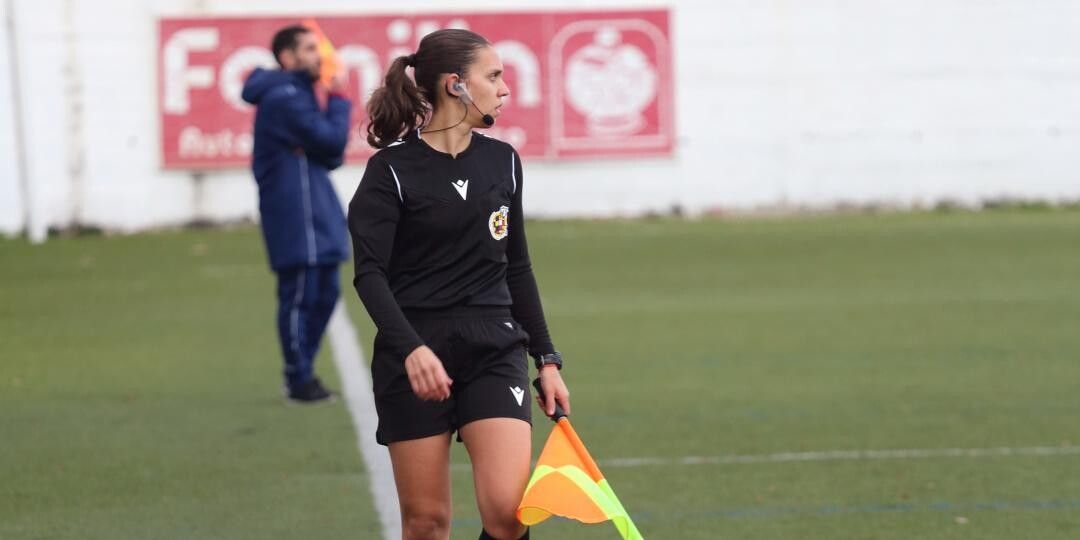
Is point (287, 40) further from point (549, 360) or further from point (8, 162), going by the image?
point (8, 162)

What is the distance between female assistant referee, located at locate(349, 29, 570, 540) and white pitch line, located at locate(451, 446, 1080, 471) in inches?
116

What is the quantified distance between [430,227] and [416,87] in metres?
0.39

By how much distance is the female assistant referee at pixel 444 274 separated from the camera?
4.77 meters

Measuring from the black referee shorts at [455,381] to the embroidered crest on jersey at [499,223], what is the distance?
0.21 m

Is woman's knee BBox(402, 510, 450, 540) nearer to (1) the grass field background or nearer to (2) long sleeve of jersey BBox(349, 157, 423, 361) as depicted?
(2) long sleeve of jersey BBox(349, 157, 423, 361)

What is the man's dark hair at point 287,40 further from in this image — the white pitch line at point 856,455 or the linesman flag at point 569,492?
the linesman flag at point 569,492

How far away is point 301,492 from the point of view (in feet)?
24.0

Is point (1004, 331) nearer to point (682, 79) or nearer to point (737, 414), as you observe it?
point (737, 414)

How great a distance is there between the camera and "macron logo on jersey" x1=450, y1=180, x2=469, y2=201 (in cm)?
484

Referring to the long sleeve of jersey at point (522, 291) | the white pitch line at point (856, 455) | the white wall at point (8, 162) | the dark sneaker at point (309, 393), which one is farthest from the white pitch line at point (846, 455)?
the white wall at point (8, 162)

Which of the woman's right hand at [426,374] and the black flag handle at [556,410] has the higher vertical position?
the woman's right hand at [426,374]

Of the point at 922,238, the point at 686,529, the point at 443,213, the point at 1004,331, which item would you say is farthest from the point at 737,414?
the point at 922,238

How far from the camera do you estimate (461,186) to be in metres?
4.85

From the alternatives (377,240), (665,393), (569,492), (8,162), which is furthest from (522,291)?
(8,162)
